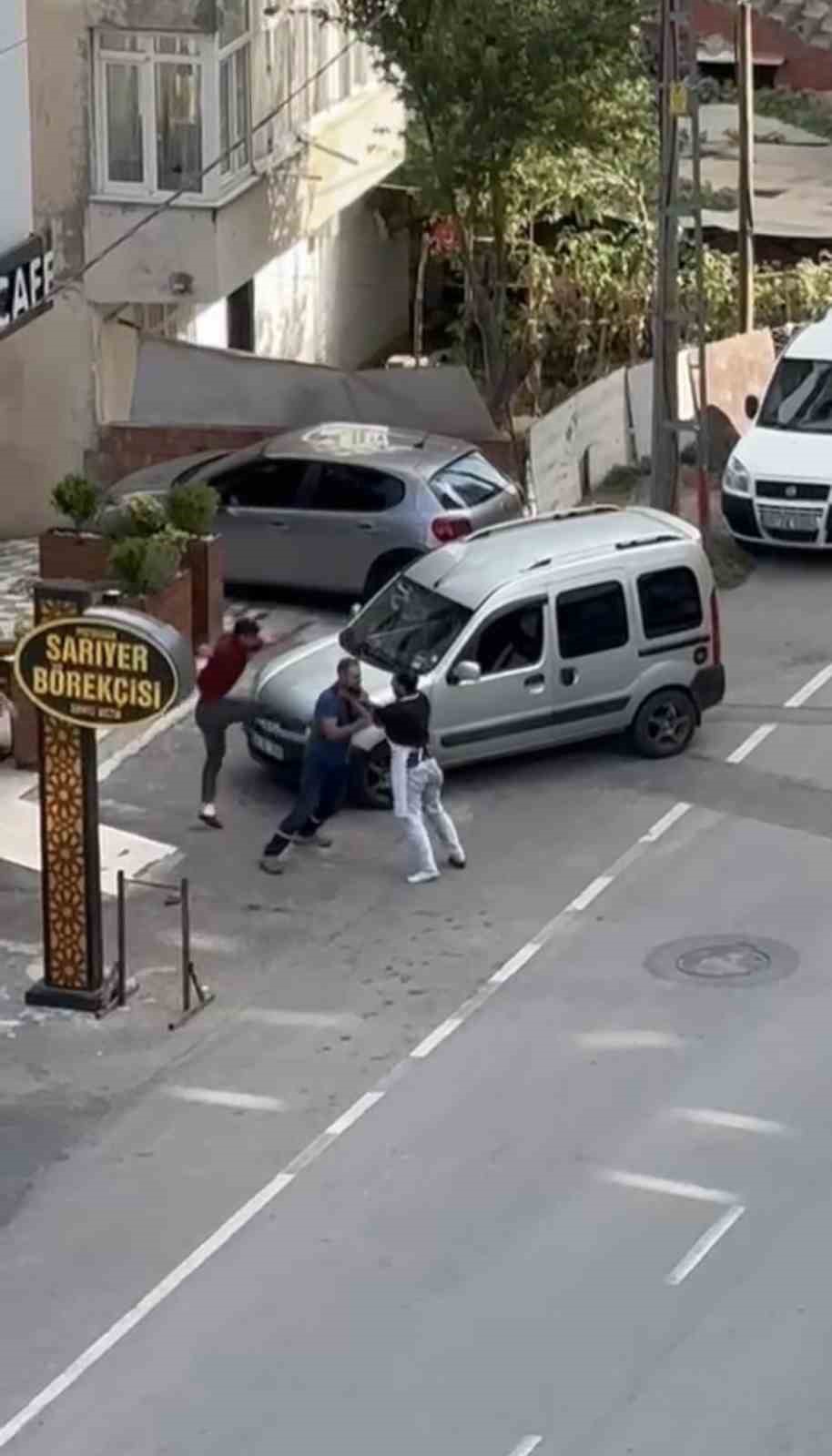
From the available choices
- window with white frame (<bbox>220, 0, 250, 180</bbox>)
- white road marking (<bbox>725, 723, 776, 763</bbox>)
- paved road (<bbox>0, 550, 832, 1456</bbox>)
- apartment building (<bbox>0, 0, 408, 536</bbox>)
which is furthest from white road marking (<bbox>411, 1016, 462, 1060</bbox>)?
window with white frame (<bbox>220, 0, 250, 180</bbox>)

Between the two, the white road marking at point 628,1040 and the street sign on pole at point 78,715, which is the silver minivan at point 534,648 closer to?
the street sign on pole at point 78,715

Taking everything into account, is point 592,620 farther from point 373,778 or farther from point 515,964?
point 515,964

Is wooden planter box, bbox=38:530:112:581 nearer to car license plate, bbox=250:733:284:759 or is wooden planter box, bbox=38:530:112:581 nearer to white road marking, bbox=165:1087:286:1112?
car license plate, bbox=250:733:284:759

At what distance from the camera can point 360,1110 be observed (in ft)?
53.6

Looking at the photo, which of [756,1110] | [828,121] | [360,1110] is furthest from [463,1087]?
[828,121]

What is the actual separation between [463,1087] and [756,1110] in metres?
1.65

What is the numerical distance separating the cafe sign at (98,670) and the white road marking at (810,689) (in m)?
7.61

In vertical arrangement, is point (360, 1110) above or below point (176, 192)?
below

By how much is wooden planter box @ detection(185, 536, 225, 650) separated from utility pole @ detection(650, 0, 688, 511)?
4082mm

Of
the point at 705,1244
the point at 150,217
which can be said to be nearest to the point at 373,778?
the point at 705,1244

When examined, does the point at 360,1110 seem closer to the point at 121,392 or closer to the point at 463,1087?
the point at 463,1087

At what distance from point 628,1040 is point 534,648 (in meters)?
A: 4.88

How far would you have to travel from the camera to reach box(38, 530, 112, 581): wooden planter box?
24109mm

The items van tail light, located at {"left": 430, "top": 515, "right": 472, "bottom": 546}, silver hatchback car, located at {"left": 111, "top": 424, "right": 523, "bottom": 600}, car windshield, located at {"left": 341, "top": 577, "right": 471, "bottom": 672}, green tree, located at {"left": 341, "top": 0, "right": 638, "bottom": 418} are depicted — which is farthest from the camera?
green tree, located at {"left": 341, "top": 0, "right": 638, "bottom": 418}
